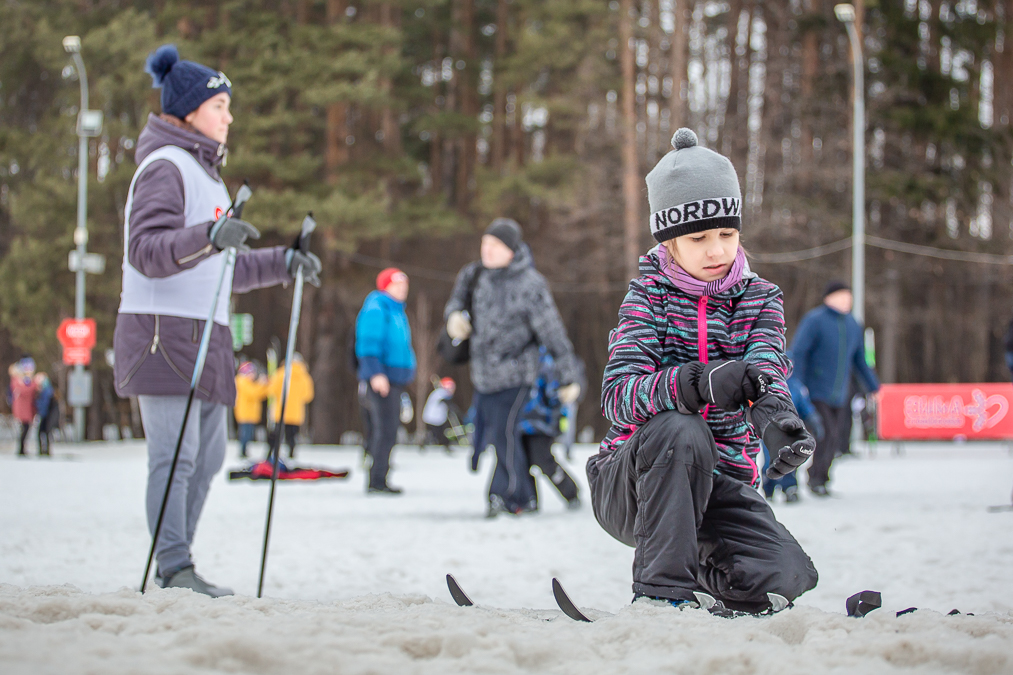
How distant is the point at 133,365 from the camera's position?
354cm

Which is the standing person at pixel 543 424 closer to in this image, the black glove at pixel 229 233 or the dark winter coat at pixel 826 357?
the dark winter coat at pixel 826 357

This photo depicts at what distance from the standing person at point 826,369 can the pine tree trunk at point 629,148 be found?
42.5ft

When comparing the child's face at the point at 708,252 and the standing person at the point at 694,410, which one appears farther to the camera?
the child's face at the point at 708,252

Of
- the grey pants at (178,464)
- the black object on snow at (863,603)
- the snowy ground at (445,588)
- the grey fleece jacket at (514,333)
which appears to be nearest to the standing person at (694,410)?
the black object on snow at (863,603)

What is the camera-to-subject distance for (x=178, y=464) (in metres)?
3.49

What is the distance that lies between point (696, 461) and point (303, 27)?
1926 cm

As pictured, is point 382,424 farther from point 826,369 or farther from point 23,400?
point 23,400

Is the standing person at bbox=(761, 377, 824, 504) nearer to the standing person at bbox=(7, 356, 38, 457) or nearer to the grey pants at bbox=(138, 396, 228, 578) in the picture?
the grey pants at bbox=(138, 396, 228, 578)

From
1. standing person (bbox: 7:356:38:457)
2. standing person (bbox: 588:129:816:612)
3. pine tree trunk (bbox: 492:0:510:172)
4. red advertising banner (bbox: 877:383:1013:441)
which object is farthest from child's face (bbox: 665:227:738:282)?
pine tree trunk (bbox: 492:0:510:172)

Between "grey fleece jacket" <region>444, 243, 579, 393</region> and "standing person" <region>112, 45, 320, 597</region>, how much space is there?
2.82 metres

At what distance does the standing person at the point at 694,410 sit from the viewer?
245 cm

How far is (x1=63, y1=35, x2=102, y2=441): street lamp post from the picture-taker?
1728 cm

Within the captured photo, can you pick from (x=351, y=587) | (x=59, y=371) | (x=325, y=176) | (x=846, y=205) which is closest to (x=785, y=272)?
(x=846, y=205)

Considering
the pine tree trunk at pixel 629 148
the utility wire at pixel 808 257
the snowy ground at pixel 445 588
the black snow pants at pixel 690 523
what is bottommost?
the snowy ground at pixel 445 588
